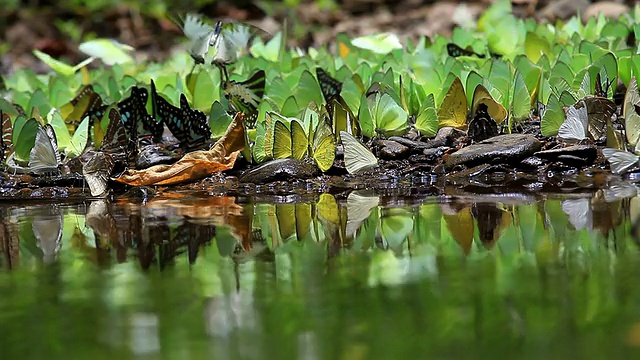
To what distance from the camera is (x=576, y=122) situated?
2.27 meters

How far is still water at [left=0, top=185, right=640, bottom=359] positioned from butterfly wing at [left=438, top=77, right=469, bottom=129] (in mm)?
597

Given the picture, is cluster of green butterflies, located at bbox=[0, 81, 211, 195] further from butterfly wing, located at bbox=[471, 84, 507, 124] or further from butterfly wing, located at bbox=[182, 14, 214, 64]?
butterfly wing, located at bbox=[471, 84, 507, 124]

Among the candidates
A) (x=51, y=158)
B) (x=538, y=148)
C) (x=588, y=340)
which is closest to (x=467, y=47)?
(x=538, y=148)

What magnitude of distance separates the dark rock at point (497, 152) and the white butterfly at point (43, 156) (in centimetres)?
112

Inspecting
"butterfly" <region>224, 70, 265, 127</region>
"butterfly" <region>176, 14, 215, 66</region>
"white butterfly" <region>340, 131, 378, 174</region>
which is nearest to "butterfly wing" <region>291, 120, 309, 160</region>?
"white butterfly" <region>340, 131, 378, 174</region>

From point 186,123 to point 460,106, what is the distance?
0.83 meters

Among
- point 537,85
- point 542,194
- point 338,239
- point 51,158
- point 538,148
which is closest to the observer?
point 338,239

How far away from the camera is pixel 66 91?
328cm

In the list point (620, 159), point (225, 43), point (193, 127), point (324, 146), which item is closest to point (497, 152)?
point (620, 159)

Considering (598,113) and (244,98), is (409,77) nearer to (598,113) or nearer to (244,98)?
(244,98)

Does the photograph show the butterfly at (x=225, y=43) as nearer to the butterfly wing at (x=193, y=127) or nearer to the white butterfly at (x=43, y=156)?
the butterfly wing at (x=193, y=127)

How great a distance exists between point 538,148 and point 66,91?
1.87m

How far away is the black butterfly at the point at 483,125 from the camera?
2.40 meters

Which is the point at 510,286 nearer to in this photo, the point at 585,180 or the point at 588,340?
the point at 588,340
